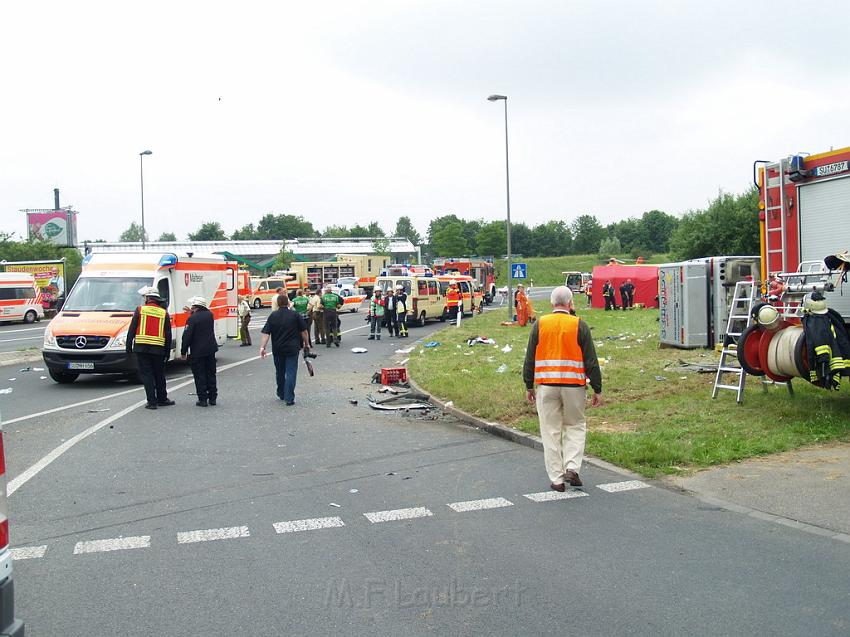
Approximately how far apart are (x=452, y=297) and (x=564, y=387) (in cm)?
2923

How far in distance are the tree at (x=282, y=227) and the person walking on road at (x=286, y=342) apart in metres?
153

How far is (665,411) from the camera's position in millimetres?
10805

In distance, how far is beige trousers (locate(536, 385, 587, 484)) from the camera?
740cm

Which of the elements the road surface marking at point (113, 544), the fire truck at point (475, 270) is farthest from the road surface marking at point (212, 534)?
the fire truck at point (475, 270)

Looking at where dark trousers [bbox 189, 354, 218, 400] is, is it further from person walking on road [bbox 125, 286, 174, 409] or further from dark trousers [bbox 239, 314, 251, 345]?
dark trousers [bbox 239, 314, 251, 345]

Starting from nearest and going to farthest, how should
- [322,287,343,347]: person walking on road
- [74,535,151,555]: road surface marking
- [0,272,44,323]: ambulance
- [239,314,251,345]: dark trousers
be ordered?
1. [74,535,151,555]: road surface marking
2. [322,287,343,347]: person walking on road
3. [239,314,251,345]: dark trousers
4. [0,272,44,323]: ambulance

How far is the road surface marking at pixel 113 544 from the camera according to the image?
5859 mm

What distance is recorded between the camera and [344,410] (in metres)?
12.7

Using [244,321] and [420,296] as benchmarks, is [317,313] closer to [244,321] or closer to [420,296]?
[244,321]

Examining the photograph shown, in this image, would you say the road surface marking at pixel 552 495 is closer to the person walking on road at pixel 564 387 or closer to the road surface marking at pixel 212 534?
the person walking on road at pixel 564 387

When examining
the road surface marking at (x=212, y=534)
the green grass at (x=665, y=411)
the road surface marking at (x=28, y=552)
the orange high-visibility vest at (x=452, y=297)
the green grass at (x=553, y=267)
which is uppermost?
the green grass at (x=553, y=267)

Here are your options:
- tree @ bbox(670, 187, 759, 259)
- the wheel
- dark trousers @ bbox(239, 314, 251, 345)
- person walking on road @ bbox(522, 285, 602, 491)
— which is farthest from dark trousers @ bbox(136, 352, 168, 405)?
tree @ bbox(670, 187, 759, 259)

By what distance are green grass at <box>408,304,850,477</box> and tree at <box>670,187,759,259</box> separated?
3308cm

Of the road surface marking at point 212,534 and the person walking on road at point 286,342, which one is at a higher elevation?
the person walking on road at point 286,342
